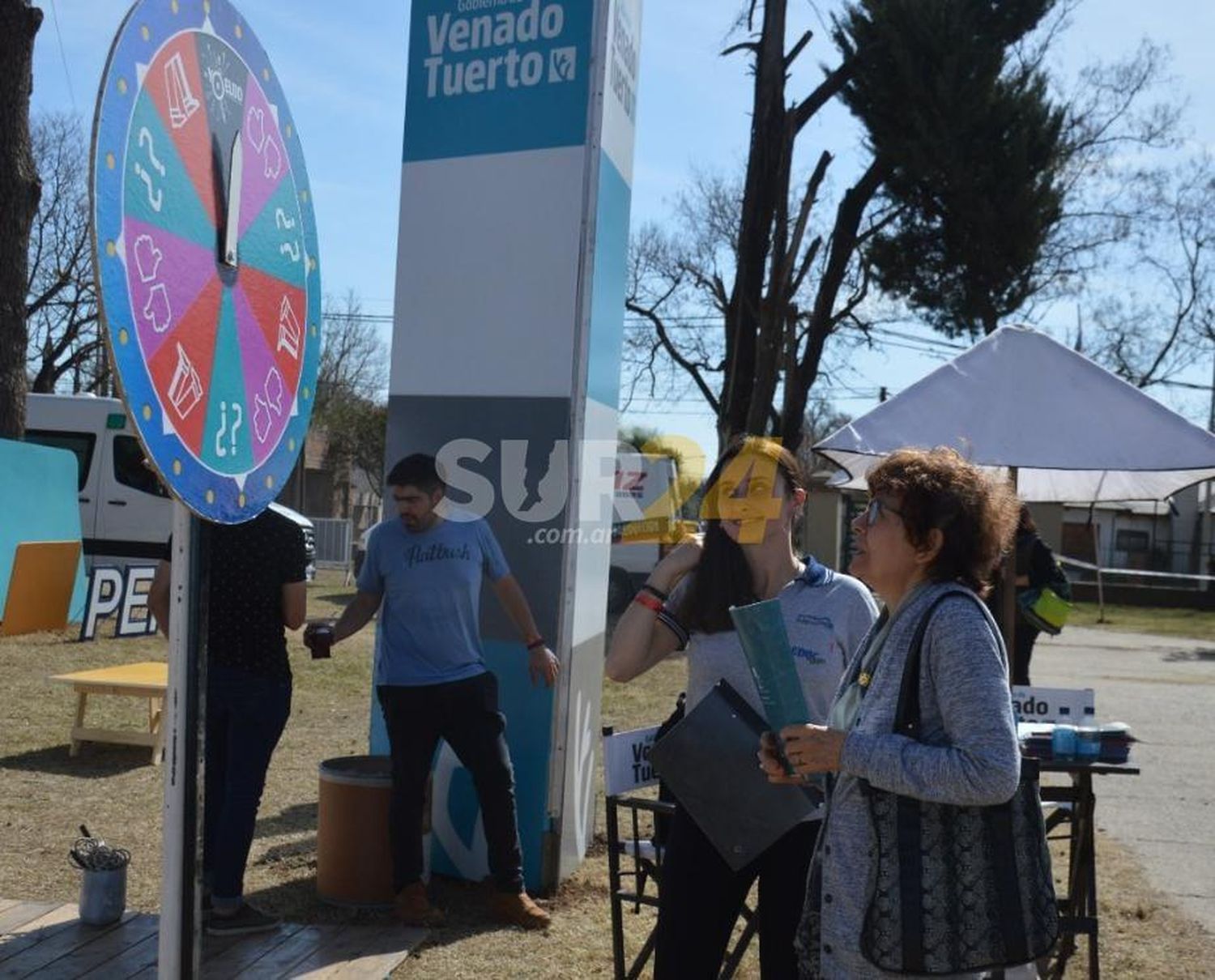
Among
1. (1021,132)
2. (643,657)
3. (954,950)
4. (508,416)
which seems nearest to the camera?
(954,950)

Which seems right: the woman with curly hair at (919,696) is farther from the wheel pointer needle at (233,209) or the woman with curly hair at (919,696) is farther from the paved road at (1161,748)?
the paved road at (1161,748)

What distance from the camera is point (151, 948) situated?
448cm

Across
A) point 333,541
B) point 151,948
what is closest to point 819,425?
point 333,541

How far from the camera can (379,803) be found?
530 centimetres

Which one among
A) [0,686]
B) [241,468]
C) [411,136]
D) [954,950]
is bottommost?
[0,686]

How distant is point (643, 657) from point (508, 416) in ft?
8.15

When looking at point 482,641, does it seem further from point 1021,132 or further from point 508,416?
point 1021,132

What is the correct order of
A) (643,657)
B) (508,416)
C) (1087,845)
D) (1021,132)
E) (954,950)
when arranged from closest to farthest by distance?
(954,950) → (643,657) → (1087,845) → (508,416) → (1021,132)

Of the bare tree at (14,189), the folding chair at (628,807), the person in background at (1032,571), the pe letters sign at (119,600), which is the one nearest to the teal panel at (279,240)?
the folding chair at (628,807)

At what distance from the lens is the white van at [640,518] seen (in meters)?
18.2

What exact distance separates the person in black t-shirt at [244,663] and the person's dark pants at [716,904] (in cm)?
196

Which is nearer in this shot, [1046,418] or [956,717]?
[956,717]

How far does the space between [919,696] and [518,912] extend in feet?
11.1

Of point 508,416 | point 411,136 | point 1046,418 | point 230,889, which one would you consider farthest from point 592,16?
point 230,889
